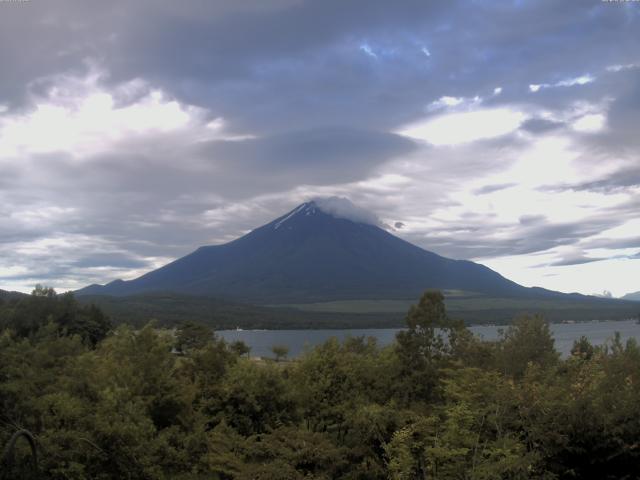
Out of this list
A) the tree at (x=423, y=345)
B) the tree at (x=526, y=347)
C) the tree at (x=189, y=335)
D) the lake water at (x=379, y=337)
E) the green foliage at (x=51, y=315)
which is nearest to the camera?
the tree at (x=423, y=345)

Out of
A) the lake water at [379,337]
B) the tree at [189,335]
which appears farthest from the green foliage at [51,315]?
the lake water at [379,337]

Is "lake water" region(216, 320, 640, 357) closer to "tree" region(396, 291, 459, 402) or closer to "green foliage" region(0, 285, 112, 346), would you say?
"green foliage" region(0, 285, 112, 346)

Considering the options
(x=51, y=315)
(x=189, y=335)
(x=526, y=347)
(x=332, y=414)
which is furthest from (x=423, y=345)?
(x=51, y=315)

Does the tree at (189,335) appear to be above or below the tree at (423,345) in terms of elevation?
below

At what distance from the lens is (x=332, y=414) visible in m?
14.4

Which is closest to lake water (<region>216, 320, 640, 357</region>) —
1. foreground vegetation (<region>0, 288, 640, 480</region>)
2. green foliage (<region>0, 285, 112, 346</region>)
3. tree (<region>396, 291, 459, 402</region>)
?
green foliage (<region>0, 285, 112, 346</region>)

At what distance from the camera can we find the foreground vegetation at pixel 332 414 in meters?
10.4

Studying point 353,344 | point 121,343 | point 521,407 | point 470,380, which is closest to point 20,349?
point 121,343

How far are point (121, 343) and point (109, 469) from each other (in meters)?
4.96

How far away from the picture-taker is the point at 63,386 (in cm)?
1398

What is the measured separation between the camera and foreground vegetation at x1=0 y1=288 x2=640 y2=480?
1038cm

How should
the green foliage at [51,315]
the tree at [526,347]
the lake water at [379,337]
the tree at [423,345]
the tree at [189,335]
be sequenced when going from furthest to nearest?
1. the lake water at [379,337]
2. the green foliage at [51,315]
3. the tree at [189,335]
4. the tree at [526,347]
5. the tree at [423,345]

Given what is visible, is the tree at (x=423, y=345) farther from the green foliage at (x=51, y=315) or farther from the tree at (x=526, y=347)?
the green foliage at (x=51, y=315)

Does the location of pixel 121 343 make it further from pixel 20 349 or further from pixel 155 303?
pixel 155 303
